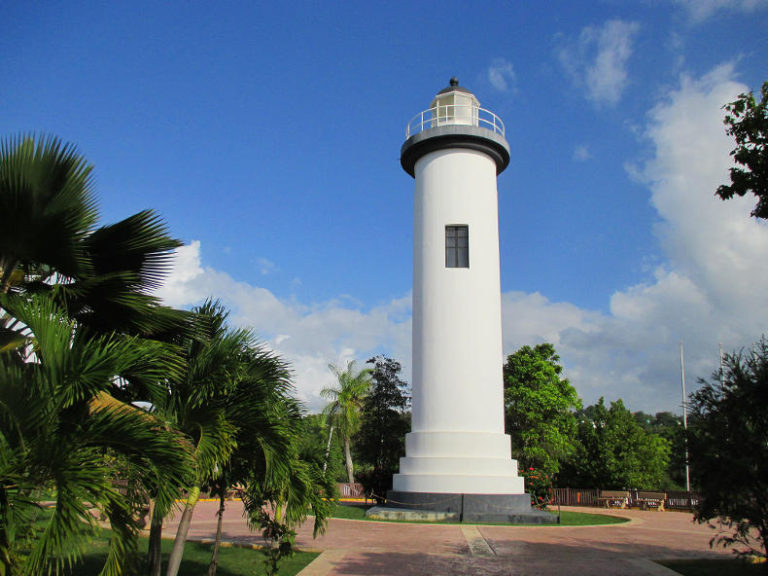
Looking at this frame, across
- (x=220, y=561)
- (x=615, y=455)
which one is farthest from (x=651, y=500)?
(x=220, y=561)

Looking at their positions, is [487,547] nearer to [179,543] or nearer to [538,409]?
[179,543]

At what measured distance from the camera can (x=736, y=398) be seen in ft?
29.0

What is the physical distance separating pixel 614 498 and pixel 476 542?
18.5m

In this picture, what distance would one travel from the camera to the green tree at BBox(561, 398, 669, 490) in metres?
32.3

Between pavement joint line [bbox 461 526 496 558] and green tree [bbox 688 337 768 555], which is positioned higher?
green tree [bbox 688 337 768 555]

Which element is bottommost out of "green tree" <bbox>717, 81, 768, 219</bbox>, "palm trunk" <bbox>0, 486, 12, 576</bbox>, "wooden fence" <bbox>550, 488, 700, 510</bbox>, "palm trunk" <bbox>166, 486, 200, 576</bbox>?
"wooden fence" <bbox>550, 488, 700, 510</bbox>

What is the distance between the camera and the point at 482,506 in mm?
19141

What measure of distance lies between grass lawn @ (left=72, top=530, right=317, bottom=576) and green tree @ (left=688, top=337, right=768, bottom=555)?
21.9 ft

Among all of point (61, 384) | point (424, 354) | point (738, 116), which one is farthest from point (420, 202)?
point (61, 384)

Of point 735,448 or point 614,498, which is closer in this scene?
point 735,448

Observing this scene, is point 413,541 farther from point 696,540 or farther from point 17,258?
point 17,258

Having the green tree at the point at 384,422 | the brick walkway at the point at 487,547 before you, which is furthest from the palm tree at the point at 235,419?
the green tree at the point at 384,422

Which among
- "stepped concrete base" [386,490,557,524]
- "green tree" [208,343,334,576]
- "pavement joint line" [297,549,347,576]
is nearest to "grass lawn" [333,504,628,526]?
"stepped concrete base" [386,490,557,524]

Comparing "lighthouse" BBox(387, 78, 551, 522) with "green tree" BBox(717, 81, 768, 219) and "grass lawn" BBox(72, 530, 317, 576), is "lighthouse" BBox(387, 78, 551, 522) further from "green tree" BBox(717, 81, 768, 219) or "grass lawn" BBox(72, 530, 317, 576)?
"green tree" BBox(717, 81, 768, 219)
